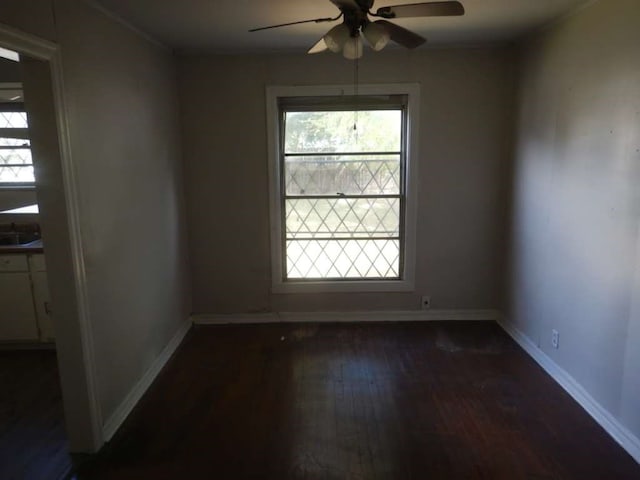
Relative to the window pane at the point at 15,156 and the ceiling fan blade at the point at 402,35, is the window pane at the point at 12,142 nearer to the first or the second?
the window pane at the point at 15,156

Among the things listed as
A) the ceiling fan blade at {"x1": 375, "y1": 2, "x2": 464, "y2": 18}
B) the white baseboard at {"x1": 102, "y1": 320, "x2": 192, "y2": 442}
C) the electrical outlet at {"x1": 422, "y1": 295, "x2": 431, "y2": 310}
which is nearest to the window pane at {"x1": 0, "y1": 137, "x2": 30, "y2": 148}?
the white baseboard at {"x1": 102, "y1": 320, "x2": 192, "y2": 442}

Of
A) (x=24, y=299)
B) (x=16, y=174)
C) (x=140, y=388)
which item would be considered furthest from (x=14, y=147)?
(x=140, y=388)

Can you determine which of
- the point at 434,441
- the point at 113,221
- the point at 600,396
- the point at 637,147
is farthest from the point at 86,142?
the point at 600,396

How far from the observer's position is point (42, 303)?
3359 mm

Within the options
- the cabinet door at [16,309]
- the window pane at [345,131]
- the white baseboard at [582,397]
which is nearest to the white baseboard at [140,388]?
the cabinet door at [16,309]

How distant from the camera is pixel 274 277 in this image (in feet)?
13.3

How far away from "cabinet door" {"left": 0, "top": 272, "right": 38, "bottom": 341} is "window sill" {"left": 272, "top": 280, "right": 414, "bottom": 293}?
1907mm

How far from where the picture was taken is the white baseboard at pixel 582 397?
2.34 metres

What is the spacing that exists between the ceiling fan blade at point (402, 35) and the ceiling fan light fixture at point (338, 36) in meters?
0.17

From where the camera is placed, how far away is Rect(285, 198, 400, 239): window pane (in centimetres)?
399

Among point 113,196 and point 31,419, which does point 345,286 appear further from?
point 31,419

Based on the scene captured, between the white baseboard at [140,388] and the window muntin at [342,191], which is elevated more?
the window muntin at [342,191]

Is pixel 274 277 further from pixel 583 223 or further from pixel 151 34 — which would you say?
pixel 583 223

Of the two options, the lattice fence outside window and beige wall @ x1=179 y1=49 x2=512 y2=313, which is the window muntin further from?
the lattice fence outside window
